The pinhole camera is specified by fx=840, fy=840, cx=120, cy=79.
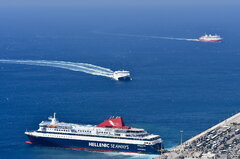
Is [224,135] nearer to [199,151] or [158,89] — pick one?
[199,151]

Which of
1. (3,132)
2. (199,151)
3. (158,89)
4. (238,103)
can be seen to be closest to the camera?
(199,151)

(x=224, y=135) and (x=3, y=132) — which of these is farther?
(x=3, y=132)

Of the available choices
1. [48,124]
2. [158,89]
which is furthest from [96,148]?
[158,89]

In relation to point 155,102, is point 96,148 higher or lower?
lower

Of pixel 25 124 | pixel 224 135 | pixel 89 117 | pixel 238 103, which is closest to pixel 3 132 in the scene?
pixel 25 124

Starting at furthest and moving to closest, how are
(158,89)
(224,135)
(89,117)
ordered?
(158,89) < (89,117) < (224,135)

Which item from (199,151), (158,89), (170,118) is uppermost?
(158,89)

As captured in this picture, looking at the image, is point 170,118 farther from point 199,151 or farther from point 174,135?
point 199,151
